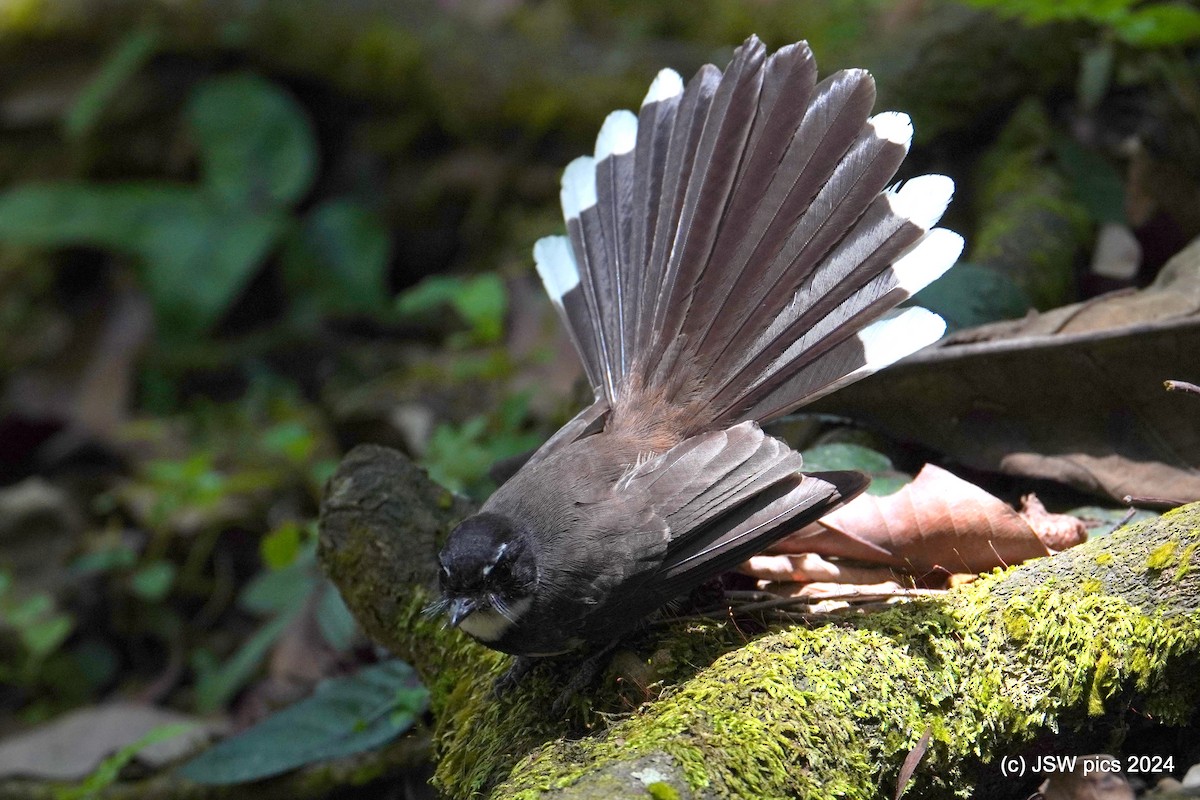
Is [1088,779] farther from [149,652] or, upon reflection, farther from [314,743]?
[149,652]

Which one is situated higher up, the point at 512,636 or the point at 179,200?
the point at 179,200

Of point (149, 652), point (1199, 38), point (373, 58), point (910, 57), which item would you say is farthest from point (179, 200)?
point (1199, 38)

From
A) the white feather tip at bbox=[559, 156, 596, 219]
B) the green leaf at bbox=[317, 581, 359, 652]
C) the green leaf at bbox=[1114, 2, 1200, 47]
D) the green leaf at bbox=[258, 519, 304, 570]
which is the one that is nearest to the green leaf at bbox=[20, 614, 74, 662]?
the green leaf at bbox=[258, 519, 304, 570]

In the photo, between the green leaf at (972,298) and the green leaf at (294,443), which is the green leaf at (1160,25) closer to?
the green leaf at (972,298)

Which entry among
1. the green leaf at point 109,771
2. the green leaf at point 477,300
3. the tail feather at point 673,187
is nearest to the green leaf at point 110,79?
the green leaf at point 477,300

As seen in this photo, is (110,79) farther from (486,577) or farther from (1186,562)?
(1186,562)
